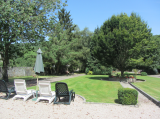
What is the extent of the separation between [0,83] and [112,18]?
18.6 metres

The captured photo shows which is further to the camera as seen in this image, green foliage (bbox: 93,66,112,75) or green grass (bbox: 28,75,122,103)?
green foliage (bbox: 93,66,112,75)

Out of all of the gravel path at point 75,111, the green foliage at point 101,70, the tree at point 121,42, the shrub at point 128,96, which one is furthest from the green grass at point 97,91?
the green foliage at point 101,70

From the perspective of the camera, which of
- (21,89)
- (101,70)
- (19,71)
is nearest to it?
(21,89)

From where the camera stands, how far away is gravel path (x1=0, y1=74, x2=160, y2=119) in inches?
227

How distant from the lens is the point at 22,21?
44.5ft

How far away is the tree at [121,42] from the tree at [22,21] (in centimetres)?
850

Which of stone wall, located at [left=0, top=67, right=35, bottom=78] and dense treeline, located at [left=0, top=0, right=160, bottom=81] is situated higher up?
dense treeline, located at [left=0, top=0, right=160, bottom=81]

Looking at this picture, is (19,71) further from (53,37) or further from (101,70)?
(101,70)

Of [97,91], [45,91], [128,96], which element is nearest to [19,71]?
[97,91]

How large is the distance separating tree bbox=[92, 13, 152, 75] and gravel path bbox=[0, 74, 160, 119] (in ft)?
44.3

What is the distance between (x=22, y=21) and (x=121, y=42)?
1261cm

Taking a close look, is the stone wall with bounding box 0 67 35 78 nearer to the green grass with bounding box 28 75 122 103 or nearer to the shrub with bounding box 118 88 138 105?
the green grass with bounding box 28 75 122 103

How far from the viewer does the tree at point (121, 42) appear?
19250 millimetres

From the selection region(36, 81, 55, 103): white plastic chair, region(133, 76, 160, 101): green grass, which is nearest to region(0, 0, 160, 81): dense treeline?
region(133, 76, 160, 101): green grass
